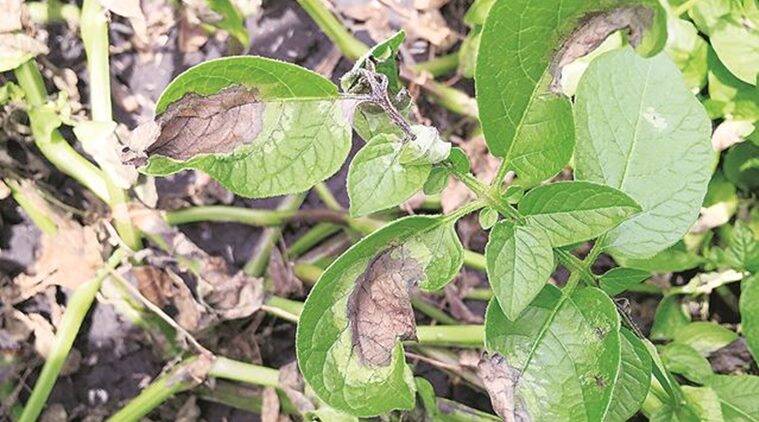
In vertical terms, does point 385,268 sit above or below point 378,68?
below

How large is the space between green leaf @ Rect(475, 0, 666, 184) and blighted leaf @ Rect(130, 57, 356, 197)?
14cm

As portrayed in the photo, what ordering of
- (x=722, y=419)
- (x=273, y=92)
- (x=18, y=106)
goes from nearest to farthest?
1. (x=273, y=92)
2. (x=722, y=419)
3. (x=18, y=106)

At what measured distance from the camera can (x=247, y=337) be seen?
1.45 m

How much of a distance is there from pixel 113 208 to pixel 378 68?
27.1 inches

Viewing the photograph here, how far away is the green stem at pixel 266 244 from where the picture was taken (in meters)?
1.46

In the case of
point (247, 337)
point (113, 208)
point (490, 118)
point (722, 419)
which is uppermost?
point (490, 118)

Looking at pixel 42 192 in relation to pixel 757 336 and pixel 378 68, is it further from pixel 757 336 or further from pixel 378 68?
pixel 757 336

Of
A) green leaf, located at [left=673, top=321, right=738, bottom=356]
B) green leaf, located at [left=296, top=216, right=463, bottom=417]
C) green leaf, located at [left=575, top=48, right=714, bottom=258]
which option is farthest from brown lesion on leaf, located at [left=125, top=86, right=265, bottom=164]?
green leaf, located at [left=673, top=321, right=738, bottom=356]

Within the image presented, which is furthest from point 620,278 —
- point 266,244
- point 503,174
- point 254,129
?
point 266,244

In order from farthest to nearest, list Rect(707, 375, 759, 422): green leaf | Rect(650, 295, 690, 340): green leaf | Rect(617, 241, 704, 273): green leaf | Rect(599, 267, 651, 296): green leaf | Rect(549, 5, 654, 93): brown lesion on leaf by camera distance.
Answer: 1. Rect(650, 295, 690, 340): green leaf
2. Rect(617, 241, 704, 273): green leaf
3. Rect(707, 375, 759, 422): green leaf
4. Rect(599, 267, 651, 296): green leaf
5. Rect(549, 5, 654, 93): brown lesion on leaf

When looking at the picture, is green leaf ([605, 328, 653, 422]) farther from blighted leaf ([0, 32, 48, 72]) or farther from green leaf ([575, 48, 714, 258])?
blighted leaf ([0, 32, 48, 72])

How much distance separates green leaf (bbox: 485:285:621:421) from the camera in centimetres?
87

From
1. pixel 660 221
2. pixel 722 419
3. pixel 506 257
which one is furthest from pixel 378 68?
pixel 722 419

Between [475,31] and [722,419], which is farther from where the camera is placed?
[475,31]
